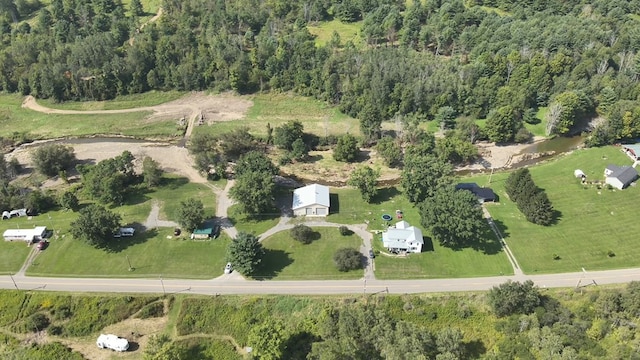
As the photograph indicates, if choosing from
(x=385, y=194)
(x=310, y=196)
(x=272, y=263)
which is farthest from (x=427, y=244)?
(x=272, y=263)

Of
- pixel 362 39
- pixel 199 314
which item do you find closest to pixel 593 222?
pixel 199 314

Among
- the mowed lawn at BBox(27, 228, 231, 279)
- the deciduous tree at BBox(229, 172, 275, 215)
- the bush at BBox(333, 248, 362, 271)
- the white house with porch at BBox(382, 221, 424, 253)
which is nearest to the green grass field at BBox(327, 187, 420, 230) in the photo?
the white house with porch at BBox(382, 221, 424, 253)

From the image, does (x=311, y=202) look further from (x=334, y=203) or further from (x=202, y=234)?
(x=202, y=234)

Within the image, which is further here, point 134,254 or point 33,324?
point 134,254

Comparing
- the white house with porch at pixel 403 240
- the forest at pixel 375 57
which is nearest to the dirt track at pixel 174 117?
the forest at pixel 375 57

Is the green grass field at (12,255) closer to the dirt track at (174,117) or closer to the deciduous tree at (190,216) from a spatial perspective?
the deciduous tree at (190,216)
